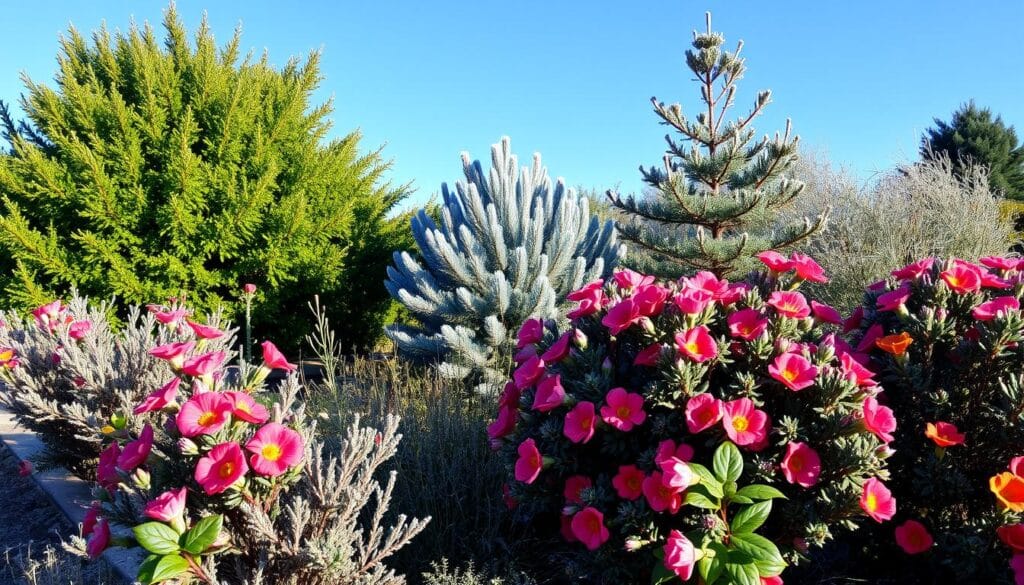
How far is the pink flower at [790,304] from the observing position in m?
1.70

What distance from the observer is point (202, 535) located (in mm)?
1335

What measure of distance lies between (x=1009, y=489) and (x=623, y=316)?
109 cm

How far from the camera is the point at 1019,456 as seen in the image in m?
1.69

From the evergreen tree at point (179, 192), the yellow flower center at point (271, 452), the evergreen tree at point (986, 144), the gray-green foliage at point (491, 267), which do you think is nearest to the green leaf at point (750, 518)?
the yellow flower center at point (271, 452)

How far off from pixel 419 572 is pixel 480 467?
1.71ft

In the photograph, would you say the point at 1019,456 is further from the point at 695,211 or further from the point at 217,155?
the point at 217,155

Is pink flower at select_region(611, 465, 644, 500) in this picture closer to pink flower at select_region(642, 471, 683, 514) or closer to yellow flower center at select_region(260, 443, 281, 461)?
pink flower at select_region(642, 471, 683, 514)

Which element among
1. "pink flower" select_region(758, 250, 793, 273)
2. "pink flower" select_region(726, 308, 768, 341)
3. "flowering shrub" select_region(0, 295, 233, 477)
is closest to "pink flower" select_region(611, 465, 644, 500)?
"pink flower" select_region(726, 308, 768, 341)

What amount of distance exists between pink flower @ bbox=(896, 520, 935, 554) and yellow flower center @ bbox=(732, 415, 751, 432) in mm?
685

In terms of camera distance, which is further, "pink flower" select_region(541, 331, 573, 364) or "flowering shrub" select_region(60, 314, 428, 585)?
"pink flower" select_region(541, 331, 573, 364)

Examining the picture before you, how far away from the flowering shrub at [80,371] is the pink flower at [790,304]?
167 centimetres

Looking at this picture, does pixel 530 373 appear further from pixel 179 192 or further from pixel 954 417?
pixel 179 192

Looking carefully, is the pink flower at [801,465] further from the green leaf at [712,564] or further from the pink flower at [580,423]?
the pink flower at [580,423]

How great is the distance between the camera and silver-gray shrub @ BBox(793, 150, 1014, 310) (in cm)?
604
